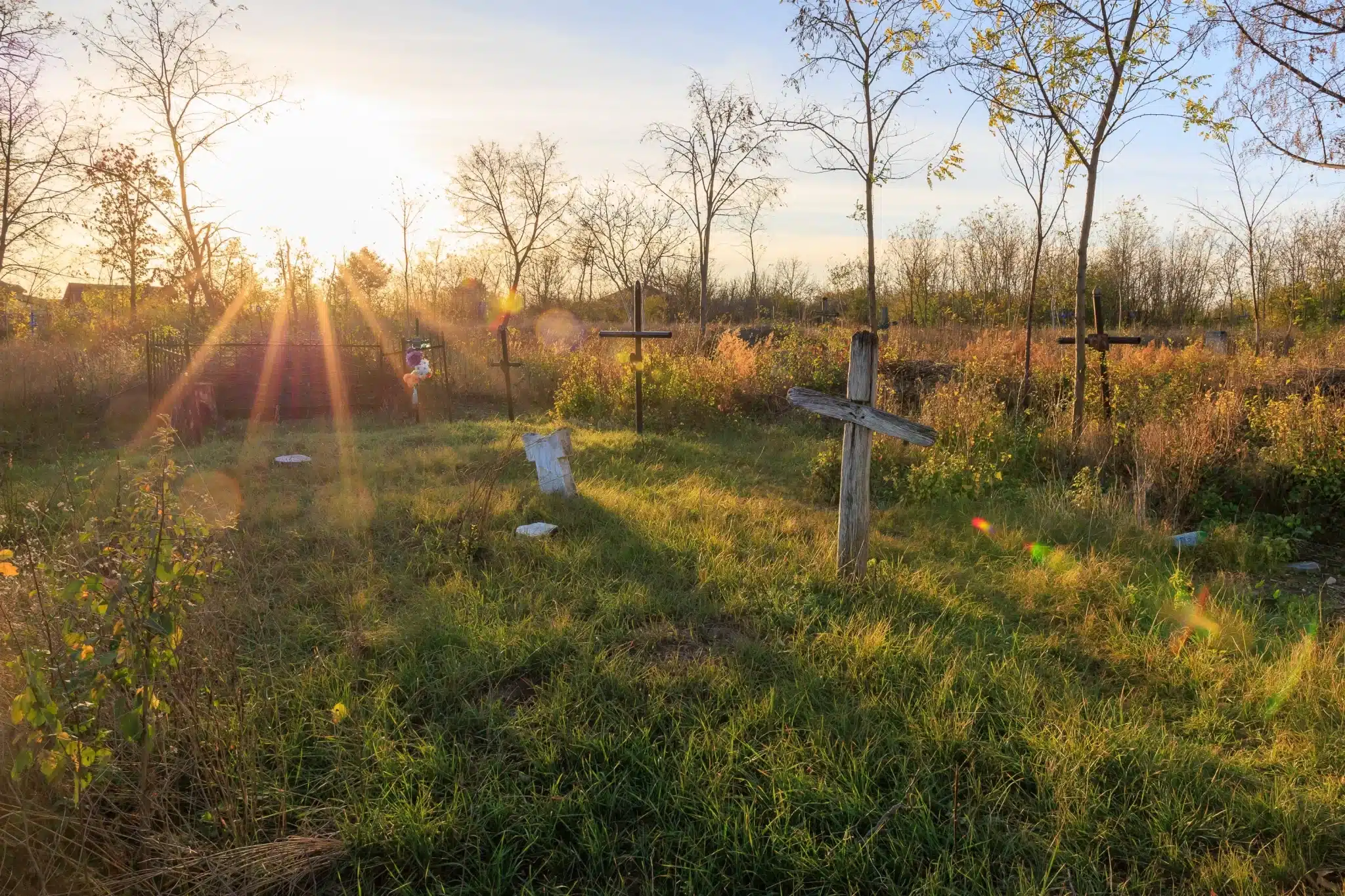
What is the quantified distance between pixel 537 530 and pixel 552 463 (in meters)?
1.10

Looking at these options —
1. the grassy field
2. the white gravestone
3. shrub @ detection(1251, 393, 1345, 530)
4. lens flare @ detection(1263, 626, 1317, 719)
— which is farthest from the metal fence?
lens flare @ detection(1263, 626, 1317, 719)

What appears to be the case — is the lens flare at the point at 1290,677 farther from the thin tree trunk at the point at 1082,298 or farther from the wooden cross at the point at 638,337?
the wooden cross at the point at 638,337

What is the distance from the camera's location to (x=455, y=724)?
274 centimetres

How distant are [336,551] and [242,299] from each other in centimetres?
1779

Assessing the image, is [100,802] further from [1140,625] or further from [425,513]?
[1140,625]

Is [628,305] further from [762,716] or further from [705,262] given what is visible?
[762,716]

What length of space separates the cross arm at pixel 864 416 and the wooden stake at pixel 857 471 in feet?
0.17


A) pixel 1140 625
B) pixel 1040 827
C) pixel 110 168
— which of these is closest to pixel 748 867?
pixel 1040 827

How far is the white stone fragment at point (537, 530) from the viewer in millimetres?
4895

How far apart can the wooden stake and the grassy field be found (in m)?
0.19

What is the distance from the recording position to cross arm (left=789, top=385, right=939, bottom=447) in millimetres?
3648

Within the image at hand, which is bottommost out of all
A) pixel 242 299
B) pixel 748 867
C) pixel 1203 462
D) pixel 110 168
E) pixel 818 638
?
pixel 748 867

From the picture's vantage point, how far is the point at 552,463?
5.98 metres

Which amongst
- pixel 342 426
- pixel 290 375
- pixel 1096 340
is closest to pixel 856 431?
pixel 1096 340
